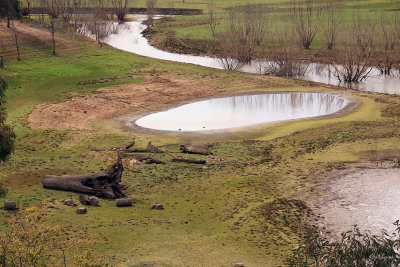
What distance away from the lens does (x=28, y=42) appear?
60.0 meters

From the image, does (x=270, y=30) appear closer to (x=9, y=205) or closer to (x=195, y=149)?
(x=195, y=149)

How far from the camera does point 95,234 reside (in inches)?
776

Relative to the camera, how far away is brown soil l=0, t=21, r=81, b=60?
186 ft

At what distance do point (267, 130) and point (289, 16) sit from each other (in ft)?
171

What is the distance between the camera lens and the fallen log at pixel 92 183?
78.4 ft

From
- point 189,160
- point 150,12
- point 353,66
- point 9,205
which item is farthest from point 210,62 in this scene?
point 9,205

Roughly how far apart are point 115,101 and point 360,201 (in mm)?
24290

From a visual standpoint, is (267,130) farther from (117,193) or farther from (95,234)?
(95,234)

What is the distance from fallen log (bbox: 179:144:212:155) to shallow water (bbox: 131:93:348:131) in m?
5.17

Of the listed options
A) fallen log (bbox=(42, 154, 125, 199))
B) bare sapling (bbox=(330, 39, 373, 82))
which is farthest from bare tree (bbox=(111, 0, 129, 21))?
fallen log (bbox=(42, 154, 125, 199))

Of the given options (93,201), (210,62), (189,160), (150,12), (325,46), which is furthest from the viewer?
(150,12)

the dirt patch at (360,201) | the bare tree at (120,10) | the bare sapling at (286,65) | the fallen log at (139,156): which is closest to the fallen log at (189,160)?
the fallen log at (139,156)

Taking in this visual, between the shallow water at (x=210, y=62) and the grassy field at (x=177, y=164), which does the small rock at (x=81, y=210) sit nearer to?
the grassy field at (x=177, y=164)

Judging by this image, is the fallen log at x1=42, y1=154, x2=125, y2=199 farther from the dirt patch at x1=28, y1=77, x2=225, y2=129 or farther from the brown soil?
the brown soil
